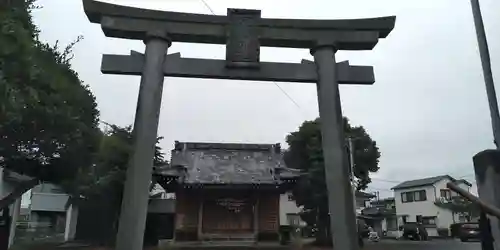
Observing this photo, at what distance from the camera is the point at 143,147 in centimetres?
737

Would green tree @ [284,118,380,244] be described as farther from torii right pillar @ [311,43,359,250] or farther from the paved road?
torii right pillar @ [311,43,359,250]

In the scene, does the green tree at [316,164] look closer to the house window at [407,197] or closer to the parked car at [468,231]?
the parked car at [468,231]

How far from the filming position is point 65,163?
41.1 feet

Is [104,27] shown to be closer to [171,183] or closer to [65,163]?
[65,163]

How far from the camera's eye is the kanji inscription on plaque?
26.3 ft

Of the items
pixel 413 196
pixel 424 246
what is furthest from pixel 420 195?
pixel 424 246

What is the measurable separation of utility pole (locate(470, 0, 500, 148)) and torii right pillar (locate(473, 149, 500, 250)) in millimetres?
2484

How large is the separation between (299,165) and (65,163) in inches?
567

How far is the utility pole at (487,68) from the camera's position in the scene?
6473mm

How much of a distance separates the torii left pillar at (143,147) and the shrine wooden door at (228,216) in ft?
42.9

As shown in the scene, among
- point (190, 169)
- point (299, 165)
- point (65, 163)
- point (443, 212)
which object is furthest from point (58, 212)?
point (443, 212)

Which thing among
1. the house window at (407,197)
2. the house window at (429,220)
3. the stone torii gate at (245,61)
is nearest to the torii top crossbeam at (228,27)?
the stone torii gate at (245,61)

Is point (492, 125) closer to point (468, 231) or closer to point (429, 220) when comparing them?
point (468, 231)

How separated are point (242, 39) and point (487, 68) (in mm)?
4369
